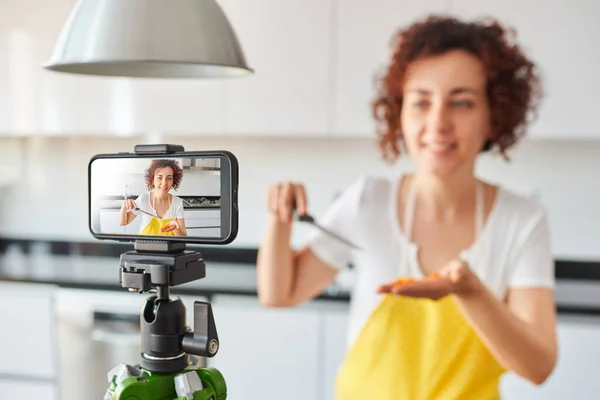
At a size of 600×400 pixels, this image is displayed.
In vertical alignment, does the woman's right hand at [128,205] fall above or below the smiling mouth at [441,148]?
below

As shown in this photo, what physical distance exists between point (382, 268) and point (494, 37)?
0.50 metres

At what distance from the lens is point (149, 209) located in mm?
539

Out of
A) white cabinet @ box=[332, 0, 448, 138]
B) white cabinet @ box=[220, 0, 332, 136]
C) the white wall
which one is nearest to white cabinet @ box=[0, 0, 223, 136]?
white cabinet @ box=[220, 0, 332, 136]

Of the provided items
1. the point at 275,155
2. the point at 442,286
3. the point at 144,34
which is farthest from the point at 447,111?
the point at 275,155

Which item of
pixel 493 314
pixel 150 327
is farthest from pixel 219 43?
pixel 493 314

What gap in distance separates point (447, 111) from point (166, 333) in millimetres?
754

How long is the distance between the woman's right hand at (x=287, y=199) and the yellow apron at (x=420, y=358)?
25 cm

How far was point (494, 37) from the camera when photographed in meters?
1.17

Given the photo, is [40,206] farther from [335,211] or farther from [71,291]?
[335,211]

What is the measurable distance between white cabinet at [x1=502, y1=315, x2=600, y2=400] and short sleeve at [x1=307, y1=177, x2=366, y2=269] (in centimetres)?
98

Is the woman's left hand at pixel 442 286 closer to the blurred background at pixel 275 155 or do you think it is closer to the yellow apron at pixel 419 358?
the yellow apron at pixel 419 358

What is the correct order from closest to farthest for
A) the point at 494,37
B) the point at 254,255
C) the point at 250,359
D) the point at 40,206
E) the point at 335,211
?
1. the point at 494,37
2. the point at 335,211
3. the point at 250,359
4. the point at 254,255
5. the point at 40,206

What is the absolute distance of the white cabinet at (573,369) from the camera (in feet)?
6.33

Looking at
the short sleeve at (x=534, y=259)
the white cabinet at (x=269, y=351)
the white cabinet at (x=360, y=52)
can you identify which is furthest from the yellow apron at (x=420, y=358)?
the white cabinet at (x=360, y=52)
